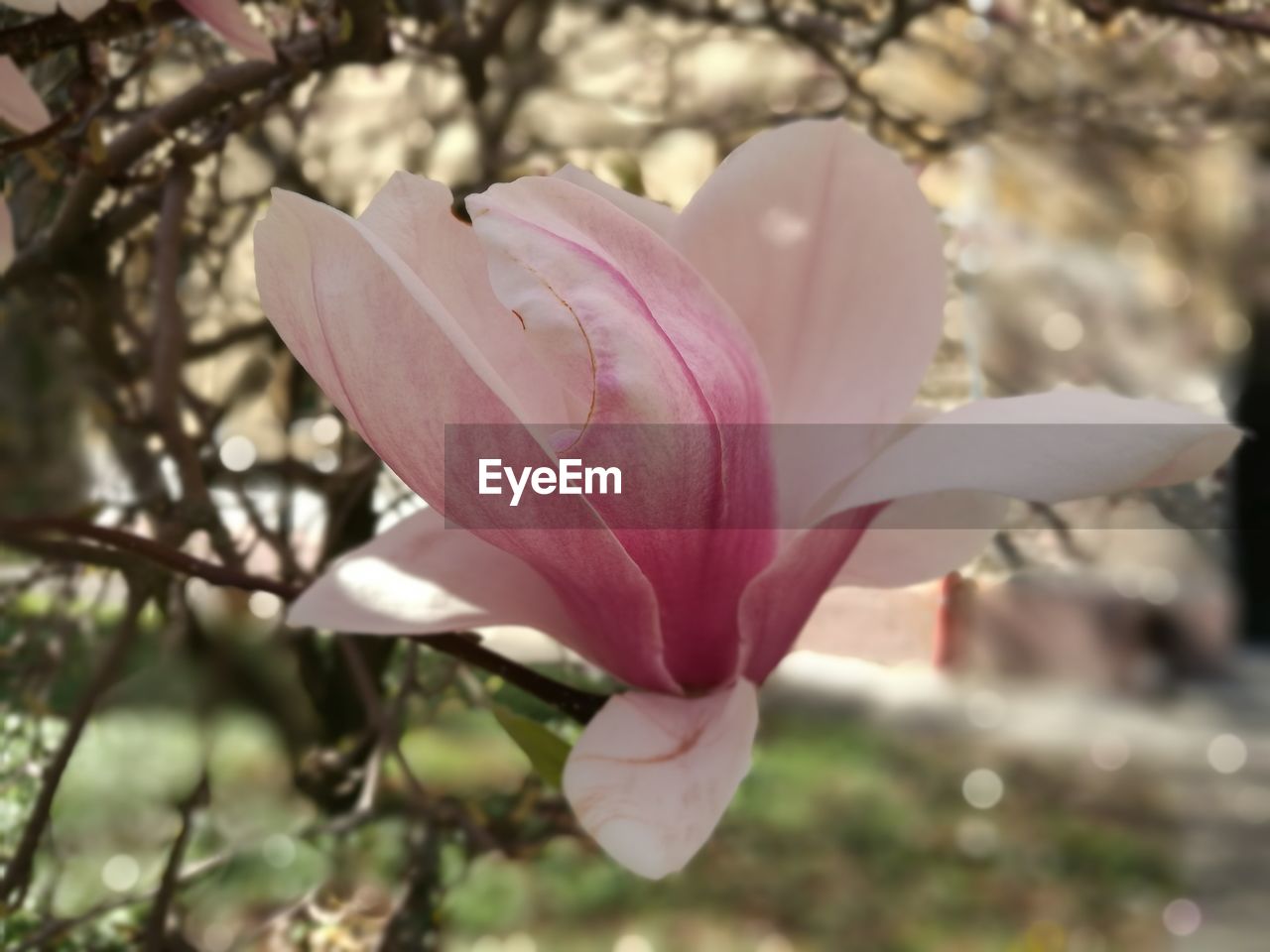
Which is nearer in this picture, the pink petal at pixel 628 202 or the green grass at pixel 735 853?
the pink petal at pixel 628 202

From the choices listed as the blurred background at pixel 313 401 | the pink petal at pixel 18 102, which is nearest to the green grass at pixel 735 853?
the blurred background at pixel 313 401

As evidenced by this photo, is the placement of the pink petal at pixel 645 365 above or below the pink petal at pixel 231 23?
below

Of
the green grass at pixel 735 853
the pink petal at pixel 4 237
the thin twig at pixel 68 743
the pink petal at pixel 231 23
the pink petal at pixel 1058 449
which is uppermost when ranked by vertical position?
the pink petal at pixel 231 23

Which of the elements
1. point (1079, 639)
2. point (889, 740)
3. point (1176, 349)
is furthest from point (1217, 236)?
point (889, 740)

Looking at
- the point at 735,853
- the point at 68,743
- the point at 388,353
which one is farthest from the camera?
the point at 735,853

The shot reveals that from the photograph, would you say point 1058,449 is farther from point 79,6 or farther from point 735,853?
point 735,853

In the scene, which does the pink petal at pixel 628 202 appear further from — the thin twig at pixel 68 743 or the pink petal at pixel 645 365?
the thin twig at pixel 68 743

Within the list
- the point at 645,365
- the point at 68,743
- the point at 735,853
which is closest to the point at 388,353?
the point at 645,365
